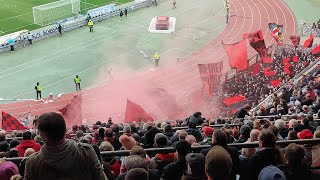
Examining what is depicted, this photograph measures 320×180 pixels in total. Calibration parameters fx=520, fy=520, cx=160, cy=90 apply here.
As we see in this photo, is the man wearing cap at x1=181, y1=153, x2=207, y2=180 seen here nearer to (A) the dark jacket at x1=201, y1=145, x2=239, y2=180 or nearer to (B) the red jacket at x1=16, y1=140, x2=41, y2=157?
(A) the dark jacket at x1=201, y1=145, x2=239, y2=180

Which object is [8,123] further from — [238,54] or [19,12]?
[19,12]

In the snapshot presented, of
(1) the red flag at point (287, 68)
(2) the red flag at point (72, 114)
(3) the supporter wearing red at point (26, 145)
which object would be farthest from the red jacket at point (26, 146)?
(1) the red flag at point (287, 68)

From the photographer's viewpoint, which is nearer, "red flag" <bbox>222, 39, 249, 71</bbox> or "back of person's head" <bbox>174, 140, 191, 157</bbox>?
"back of person's head" <bbox>174, 140, 191, 157</bbox>

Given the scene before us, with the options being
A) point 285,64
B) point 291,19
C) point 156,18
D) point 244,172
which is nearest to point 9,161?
point 244,172


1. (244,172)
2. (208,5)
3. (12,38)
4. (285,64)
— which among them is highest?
(208,5)

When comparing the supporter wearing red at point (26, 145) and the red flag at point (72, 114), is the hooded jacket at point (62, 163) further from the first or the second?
the red flag at point (72, 114)

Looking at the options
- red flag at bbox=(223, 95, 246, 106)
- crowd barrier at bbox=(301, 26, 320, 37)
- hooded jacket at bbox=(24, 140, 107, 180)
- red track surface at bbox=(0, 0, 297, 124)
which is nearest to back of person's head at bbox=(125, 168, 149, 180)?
hooded jacket at bbox=(24, 140, 107, 180)

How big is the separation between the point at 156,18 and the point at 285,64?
1510 cm

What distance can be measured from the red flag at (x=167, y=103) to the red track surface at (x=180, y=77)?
1.06 feet

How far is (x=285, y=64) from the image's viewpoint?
26.5 meters

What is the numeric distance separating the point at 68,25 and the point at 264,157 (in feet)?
110

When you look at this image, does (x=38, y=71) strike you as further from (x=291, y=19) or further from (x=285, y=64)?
(x=291, y=19)

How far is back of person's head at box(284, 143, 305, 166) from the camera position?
20.3 feet

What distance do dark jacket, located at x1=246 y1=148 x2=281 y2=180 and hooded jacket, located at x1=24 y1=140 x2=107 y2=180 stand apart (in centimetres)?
242
